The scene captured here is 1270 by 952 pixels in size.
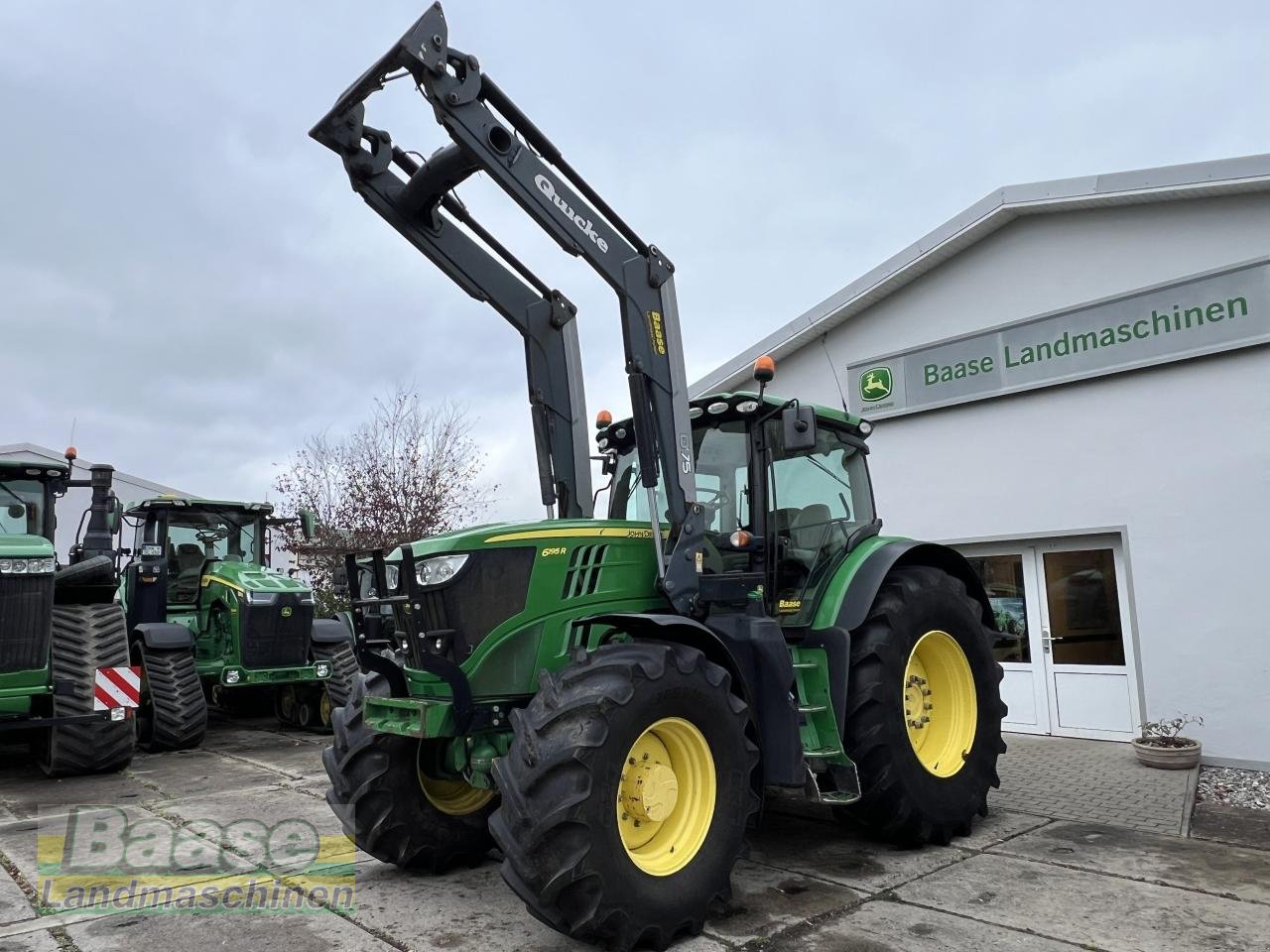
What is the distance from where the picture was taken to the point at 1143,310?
313 inches

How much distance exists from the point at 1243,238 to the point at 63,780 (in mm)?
10733

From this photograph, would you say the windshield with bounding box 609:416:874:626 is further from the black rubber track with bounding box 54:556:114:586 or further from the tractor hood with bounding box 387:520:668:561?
the black rubber track with bounding box 54:556:114:586

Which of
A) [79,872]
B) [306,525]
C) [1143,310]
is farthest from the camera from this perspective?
[306,525]

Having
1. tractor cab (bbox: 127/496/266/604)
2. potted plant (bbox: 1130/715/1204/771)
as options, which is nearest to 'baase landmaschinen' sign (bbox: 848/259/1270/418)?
potted plant (bbox: 1130/715/1204/771)

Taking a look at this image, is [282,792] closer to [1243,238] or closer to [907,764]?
[907,764]

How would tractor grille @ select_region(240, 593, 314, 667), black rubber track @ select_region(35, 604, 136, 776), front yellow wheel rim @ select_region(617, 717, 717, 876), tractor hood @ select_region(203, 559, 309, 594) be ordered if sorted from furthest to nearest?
tractor hood @ select_region(203, 559, 309, 594)
tractor grille @ select_region(240, 593, 314, 667)
black rubber track @ select_region(35, 604, 136, 776)
front yellow wheel rim @ select_region(617, 717, 717, 876)

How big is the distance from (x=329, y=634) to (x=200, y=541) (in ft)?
7.10

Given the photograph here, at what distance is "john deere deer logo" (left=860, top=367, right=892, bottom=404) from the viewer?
A: 9859mm

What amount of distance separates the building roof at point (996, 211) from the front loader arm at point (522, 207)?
518cm

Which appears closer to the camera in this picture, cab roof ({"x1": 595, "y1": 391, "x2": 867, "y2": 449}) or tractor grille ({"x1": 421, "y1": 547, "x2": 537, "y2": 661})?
tractor grille ({"x1": 421, "y1": 547, "x2": 537, "y2": 661})

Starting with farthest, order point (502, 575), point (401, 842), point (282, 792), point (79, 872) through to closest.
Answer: point (282, 792)
point (79, 872)
point (401, 842)
point (502, 575)

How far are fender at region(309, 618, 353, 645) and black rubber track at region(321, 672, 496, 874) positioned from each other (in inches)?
238

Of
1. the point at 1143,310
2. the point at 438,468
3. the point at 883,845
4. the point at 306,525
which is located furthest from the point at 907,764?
the point at 438,468

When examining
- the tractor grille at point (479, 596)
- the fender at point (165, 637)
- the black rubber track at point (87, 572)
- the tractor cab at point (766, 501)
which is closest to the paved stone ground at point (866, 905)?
the tractor grille at point (479, 596)
